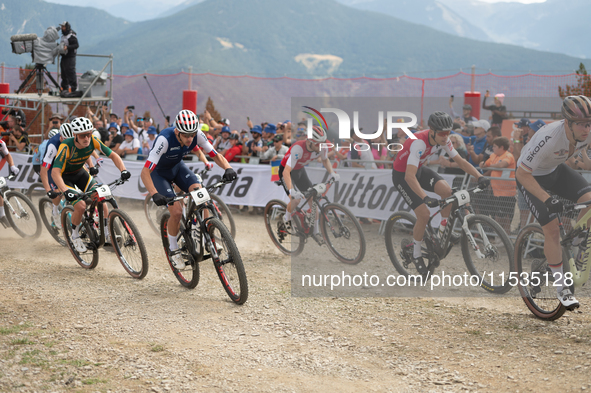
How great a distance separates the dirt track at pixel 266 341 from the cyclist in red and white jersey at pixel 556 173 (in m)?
0.76

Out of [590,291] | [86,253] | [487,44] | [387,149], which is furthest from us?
[487,44]

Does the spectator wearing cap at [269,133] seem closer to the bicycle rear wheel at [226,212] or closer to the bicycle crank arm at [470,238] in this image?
the bicycle rear wheel at [226,212]

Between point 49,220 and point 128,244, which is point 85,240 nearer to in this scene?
point 128,244

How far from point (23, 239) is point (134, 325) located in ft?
17.4

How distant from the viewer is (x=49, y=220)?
9500 mm

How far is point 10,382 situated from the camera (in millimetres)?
4164

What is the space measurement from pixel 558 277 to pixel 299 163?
4165 millimetres

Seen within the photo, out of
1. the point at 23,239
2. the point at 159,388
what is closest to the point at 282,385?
the point at 159,388

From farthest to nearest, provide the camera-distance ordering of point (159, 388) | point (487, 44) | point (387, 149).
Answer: point (487, 44) < point (387, 149) < point (159, 388)

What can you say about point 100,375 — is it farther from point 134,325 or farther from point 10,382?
point 134,325

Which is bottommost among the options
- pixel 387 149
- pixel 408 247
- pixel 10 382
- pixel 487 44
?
pixel 10 382

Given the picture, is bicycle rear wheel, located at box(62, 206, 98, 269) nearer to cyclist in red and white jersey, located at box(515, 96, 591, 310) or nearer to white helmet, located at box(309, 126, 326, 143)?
white helmet, located at box(309, 126, 326, 143)

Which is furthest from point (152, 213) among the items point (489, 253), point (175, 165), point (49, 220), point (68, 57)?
point (68, 57)

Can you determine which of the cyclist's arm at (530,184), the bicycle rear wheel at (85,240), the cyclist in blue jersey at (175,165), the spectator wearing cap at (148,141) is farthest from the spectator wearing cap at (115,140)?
the cyclist's arm at (530,184)
